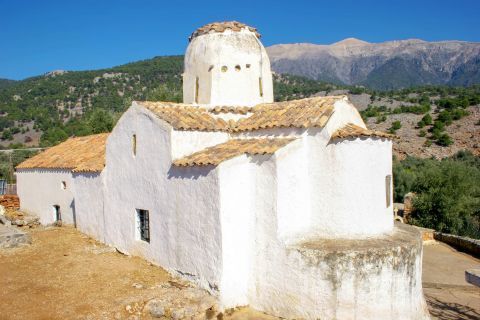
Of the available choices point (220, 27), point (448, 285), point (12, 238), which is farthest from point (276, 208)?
point (12, 238)

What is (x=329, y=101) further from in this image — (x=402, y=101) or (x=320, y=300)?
(x=402, y=101)

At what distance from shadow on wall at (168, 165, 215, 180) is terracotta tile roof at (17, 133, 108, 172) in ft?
12.7

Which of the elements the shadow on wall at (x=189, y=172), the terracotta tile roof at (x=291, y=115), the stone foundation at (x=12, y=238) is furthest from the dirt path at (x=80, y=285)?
the terracotta tile roof at (x=291, y=115)

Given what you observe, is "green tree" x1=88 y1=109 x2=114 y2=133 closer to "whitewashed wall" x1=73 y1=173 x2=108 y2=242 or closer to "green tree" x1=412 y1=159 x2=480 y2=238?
"whitewashed wall" x1=73 y1=173 x2=108 y2=242

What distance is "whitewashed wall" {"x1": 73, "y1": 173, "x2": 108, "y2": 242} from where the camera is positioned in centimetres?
1305

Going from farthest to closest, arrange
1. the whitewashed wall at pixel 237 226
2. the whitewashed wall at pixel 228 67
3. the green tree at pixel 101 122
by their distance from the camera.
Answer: the green tree at pixel 101 122 → the whitewashed wall at pixel 228 67 → the whitewashed wall at pixel 237 226

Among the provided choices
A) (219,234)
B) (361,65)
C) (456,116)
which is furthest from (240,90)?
(361,65)

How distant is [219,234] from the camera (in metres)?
8.77

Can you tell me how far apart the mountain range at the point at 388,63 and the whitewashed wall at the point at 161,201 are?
13738 centimetres

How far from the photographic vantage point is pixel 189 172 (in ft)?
31.2

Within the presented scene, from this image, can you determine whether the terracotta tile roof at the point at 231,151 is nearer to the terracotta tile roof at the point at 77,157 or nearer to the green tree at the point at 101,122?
the terracotta tile roof at the point at 77,157

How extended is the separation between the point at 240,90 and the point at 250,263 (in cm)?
537

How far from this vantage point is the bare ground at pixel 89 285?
335 inches

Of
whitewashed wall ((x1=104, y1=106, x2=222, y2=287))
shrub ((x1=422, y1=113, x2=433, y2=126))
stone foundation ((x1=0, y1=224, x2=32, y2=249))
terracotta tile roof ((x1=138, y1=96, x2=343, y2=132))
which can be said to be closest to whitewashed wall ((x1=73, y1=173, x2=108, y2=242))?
whitewashed wall ((x1=104, y1=106, x2=222, y2=287))
